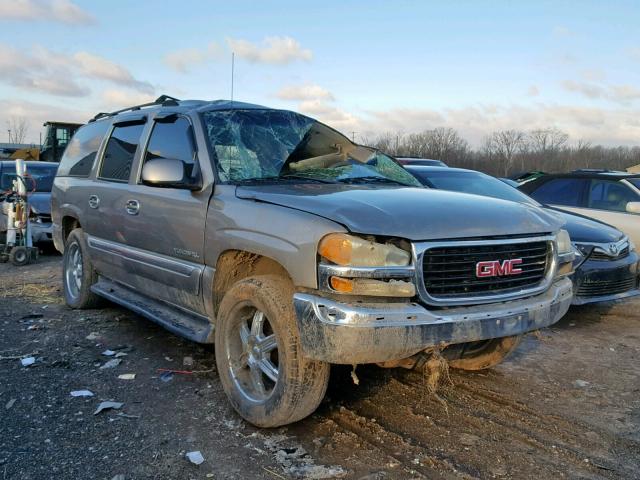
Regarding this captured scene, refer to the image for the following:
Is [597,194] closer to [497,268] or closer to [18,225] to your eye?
[497,268]

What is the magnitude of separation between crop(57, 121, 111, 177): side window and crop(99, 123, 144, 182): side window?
0.29 meters

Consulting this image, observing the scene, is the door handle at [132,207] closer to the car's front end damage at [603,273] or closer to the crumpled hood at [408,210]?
the crumpled hood at [408,210]

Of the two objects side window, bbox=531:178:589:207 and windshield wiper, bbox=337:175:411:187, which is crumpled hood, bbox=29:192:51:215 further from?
side window, bbox=531:178:589:207

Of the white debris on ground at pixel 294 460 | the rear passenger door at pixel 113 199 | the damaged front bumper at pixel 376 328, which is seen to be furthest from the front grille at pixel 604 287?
the rear passenger door at pixel 113 199

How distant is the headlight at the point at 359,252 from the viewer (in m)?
2.75

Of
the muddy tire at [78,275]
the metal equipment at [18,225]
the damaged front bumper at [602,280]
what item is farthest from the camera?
the metal equipment at [18,225]

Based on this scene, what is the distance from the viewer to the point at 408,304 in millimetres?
2801

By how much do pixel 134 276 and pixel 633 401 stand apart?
12.6 ft

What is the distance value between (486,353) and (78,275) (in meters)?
4.22

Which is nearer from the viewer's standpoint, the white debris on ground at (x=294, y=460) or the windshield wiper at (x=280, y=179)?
the white debris on ground at (x=294, y=460)

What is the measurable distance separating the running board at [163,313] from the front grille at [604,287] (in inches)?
153

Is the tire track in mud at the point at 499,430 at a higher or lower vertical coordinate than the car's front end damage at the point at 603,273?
lower

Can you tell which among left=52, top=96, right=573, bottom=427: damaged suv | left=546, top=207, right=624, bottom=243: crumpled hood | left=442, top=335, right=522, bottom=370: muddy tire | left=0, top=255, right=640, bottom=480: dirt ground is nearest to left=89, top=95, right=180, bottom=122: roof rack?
left=52, top=96, right=573, bottom=427: damaged suv

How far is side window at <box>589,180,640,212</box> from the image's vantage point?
7.81 metres
